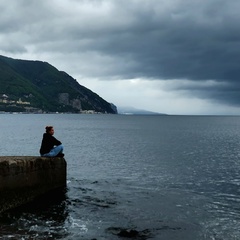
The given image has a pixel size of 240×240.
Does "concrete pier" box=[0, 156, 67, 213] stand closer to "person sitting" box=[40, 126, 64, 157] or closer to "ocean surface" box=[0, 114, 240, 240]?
"person sitting" box=[40, 126, 64, 157]

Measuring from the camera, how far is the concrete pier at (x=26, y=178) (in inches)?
603

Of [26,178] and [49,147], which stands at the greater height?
[49,147]

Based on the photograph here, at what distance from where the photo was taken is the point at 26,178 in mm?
16766

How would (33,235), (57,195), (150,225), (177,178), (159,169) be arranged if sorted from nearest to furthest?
1. (33,235)
2. (150,225)
3. (57,195)
4. (177,178)
5. (159,169)

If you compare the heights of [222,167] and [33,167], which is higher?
[33,167]

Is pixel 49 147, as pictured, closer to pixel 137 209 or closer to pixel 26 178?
pixel 26 178

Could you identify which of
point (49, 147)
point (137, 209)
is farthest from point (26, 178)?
point (137, 209)

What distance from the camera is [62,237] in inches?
524

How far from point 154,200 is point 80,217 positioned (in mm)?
5950

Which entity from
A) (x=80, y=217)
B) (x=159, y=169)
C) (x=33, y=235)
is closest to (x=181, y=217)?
(x=80, y=217)

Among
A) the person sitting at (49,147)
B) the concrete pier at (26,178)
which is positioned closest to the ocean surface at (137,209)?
the concrete pier at (26,178)

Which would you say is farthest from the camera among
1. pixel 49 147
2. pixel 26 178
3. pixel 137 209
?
pixel 49 147

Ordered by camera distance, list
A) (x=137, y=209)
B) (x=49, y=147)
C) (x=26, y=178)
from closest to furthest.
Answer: (x=26, y=178)
(x=137, y=209)
(x=49, y=147)

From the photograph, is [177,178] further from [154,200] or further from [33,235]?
[33,235]
